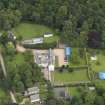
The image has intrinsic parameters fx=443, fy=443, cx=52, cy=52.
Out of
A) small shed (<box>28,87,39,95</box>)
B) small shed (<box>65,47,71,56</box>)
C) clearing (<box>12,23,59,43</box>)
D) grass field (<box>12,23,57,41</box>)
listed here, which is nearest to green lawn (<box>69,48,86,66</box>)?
small shed (<box>65,47,71,56</box>)

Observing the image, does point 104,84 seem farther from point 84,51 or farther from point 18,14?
point 18,14

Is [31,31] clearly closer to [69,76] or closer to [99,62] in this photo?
[69,76]

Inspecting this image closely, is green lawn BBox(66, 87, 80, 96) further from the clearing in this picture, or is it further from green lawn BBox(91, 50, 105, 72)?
the clearing

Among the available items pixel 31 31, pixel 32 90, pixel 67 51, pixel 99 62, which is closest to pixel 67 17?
pixel 31 31

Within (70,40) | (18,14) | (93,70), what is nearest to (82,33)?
(70,40)

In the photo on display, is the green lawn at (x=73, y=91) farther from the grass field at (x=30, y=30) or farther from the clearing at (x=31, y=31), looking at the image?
the grass field at (x=30, y=30)

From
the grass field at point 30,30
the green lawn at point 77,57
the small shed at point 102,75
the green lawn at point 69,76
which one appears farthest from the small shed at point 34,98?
the grass field at point 30,30
